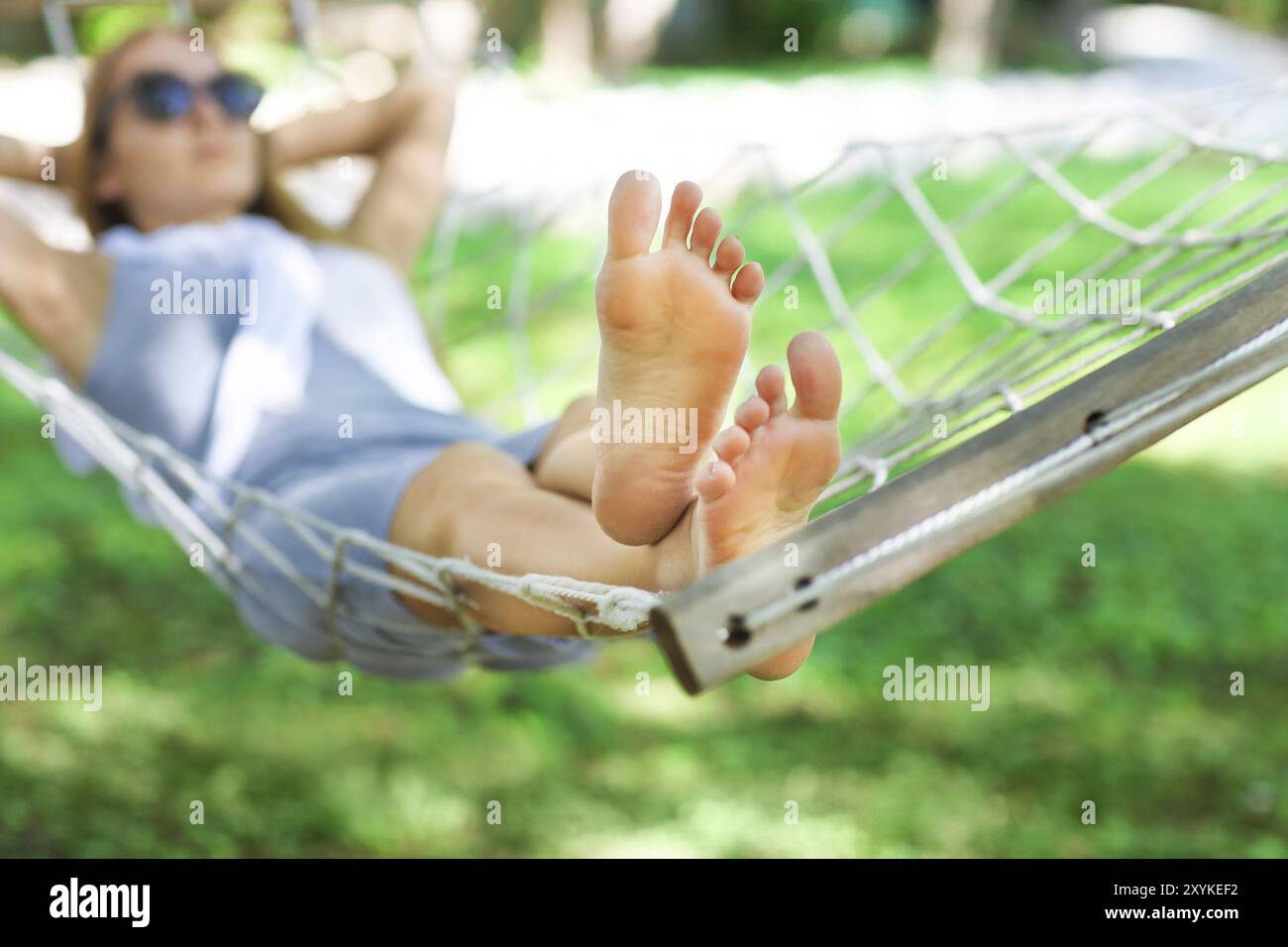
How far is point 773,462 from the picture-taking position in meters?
0.84

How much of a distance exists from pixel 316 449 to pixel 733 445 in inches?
27.5

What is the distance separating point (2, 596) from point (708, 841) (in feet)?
4.13

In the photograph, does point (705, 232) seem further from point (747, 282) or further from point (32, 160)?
point (32, 160)

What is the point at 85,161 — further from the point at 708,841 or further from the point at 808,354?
the point at 808,354

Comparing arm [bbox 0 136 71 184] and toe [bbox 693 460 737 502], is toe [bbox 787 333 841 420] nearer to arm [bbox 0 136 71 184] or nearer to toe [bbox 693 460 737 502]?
toe [bbox 693 460 737 502]

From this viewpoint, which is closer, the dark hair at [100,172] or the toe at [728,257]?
the toe at [728,257]

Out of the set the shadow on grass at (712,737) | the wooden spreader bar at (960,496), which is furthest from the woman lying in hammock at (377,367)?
the shadow on grass at (712,737)

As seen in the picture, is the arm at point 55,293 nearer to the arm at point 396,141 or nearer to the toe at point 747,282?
the arm at point 396,141

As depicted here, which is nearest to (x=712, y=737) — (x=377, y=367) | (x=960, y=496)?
(x=377, y=367)

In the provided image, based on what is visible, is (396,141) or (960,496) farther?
(396,141)

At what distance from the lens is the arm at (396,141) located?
1939 millimetres

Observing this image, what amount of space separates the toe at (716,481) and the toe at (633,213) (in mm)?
A: 157

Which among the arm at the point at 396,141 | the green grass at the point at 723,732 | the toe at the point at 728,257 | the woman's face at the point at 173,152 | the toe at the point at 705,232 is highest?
the arm at the point at 396,141

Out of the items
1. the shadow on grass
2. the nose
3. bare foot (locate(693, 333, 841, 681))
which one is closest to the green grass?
the shadow on grass
